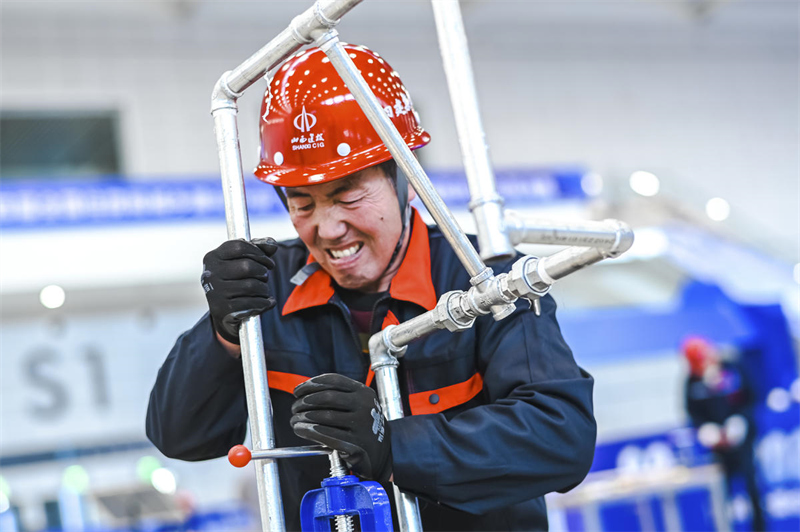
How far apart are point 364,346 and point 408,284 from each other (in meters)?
0.18

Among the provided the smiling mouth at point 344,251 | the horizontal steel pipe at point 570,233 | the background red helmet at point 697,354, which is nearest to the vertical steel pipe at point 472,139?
the horizontal steel pipe at point 570,233

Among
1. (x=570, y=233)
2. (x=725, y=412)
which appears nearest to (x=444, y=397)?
(x=570, y=233)

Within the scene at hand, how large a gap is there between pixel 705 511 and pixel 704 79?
9413mm

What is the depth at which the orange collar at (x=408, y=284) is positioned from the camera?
6.34 feet

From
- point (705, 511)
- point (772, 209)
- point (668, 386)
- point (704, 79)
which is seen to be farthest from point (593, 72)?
point (705, 511)

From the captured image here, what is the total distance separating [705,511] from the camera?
6.96 meters

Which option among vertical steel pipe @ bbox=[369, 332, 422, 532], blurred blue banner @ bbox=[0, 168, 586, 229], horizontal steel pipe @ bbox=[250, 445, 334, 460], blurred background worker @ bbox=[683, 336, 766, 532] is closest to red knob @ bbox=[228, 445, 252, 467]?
horizontal steel pipe @ bbox=[250, 445, 334, 460]

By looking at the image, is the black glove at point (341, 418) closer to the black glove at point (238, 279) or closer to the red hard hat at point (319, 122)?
the black glove at point (238, 279)

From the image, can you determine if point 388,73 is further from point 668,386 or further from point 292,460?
point 668,386

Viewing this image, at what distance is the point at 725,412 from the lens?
23.2ft

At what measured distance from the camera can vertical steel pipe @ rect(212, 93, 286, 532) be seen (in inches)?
62.3

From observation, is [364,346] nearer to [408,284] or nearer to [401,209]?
[408,284]

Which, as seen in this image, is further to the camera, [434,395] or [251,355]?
[434,395]

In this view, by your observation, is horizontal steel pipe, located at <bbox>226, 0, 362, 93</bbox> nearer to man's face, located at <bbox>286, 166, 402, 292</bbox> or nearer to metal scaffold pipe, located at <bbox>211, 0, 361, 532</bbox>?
metal scaffold pipe, located at <bbox>211, 0, 361, 532</bbox>
